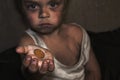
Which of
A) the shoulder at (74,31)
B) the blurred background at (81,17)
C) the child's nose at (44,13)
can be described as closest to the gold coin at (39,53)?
the child's nose at (44,13)

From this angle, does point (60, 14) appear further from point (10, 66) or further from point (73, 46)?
point (10, 66)

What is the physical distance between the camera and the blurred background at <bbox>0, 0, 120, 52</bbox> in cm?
Result: 108

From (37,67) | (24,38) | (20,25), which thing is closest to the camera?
(37,67)

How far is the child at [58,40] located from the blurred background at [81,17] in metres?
0.15

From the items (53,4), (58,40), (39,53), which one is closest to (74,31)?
(58,40)

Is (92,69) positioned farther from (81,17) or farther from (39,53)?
(39,53)

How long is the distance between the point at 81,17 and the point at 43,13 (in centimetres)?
42

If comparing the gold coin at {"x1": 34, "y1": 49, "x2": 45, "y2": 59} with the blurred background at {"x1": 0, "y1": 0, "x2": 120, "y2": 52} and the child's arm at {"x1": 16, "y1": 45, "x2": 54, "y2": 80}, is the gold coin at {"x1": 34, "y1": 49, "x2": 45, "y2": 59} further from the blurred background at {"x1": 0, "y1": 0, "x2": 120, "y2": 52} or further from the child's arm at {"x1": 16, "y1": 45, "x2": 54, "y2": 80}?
the blurred background at {"x1": 0, "y1": 0, "x2": 120, "y2": 52}

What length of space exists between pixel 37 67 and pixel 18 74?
1.32ft

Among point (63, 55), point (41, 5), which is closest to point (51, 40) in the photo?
point (63, 55)


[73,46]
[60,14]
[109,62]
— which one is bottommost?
[109,62]

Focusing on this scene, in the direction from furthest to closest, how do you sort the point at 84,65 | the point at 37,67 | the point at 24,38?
the point at 84,65 → the point at 24,38 → the point at 37,67

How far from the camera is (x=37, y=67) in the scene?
0.60 m

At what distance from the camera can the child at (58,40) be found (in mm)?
796
